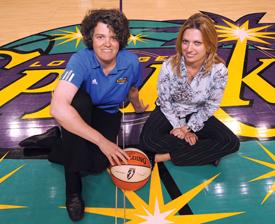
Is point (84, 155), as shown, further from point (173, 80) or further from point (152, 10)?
point (152, 10)

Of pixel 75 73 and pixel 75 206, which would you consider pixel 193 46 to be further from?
pixel 75 206

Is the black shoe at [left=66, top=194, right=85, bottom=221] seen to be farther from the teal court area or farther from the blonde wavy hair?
the blonde wavy hair

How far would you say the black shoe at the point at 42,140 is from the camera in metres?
2.21

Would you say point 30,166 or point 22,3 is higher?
point 22,3

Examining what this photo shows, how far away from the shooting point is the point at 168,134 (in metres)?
2.06

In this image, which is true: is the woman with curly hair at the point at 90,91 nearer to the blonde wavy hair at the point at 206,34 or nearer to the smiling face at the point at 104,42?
the smiling face at the point at 104,42

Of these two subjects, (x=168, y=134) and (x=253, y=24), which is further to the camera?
(x=253, y=24)

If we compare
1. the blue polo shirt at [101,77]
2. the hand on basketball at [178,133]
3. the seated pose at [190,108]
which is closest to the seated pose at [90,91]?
the blue polo shirt at [101,77]

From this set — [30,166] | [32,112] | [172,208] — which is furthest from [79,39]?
[172,208]

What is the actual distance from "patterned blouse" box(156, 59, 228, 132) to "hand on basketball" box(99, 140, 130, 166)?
0.54 m

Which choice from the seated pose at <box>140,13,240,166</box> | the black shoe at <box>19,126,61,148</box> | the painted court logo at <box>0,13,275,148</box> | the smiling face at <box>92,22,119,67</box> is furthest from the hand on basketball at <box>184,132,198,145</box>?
the black shoe at <box>19,126,61,148</box>

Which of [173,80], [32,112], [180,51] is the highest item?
[180,51]

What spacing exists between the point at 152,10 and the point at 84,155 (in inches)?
146

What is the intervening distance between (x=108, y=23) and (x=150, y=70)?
4.96 ft
